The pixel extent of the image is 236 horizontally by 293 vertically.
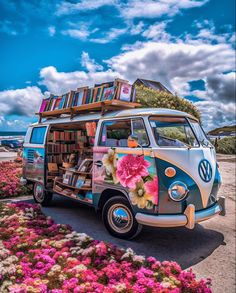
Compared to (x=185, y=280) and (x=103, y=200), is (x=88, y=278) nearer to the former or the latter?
(x=185, y=280)

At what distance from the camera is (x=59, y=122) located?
24.1ft

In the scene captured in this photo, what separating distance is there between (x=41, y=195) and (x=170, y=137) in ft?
14.4

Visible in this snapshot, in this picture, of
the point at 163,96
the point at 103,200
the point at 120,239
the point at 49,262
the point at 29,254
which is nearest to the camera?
the point at 49,262

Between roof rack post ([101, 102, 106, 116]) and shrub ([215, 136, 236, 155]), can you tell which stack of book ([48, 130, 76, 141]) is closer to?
roof rack post ([101, 102, 106, 116])

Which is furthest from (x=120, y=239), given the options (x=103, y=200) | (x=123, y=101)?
(x=123, y=101)

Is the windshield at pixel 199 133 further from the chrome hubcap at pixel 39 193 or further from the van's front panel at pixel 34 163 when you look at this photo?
the chrome hubcap at pixel 39 193

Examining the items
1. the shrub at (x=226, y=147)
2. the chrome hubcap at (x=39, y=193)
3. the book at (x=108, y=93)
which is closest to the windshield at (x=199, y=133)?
the book at (x=108, y=93)

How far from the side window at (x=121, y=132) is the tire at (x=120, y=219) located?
3.62 feet

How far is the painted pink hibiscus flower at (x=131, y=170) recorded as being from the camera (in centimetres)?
487

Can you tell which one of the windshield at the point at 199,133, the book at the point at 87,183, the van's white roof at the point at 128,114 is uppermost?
the van's white roof at the point at 128,114

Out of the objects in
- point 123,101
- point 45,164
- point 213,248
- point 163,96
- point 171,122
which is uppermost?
point 163,96

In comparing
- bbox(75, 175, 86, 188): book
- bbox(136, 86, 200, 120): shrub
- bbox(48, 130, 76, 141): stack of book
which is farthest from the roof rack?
bbox(136, 86, 200, 120): shrub

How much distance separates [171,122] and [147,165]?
126 centimetres

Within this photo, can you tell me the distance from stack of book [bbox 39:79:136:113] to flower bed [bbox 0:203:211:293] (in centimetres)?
301
